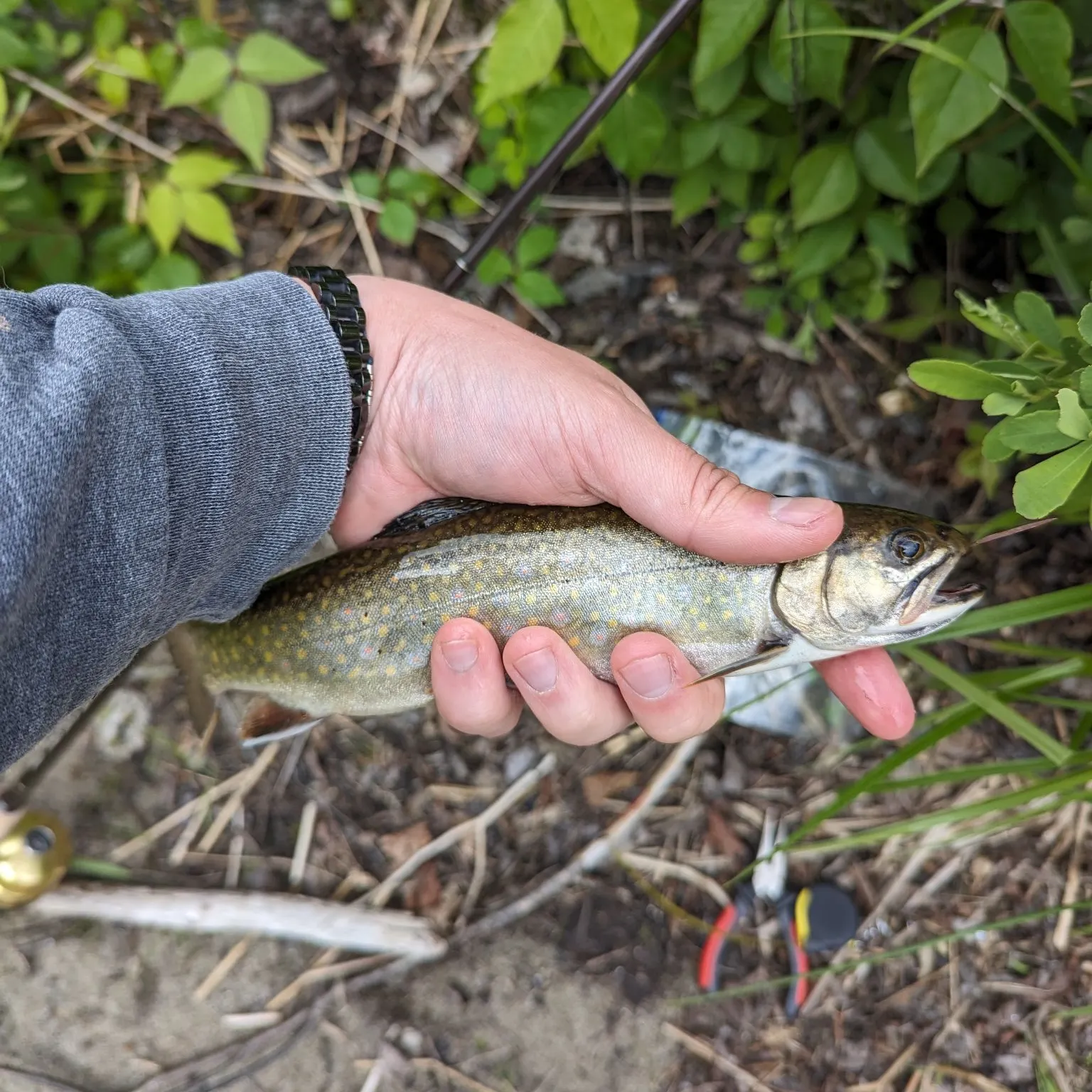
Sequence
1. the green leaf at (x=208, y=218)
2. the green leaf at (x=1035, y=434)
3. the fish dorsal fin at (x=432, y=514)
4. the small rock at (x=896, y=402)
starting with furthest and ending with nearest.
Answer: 1. the small rock at (x=896, y=402)
2. the green leaf at (x=208, y=218)
3. the fish dorsal fin at (x=432, y=514)
4. the green leaf at (x=1035, y=434)

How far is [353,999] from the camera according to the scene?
10.7ft

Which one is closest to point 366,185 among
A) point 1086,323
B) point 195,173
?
point 195,173

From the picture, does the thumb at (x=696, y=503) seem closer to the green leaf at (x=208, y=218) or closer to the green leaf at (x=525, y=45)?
the green leaf at (x=525, y=45)

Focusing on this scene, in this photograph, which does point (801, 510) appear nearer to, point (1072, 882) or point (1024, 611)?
point (1024, 611)

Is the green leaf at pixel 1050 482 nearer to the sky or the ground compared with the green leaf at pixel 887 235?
nearer to the ground

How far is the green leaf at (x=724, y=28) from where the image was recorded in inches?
79.7

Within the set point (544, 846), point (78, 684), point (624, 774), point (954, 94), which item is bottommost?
point (544, 846)

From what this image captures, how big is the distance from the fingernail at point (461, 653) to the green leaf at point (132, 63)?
7.57 feet

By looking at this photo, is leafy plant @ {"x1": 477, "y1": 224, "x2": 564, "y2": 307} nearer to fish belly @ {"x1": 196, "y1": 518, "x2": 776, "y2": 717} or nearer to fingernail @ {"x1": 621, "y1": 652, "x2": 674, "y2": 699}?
fish belly @ {"x1": 196, "y1": 518, "x2": 776, "y2": 717}

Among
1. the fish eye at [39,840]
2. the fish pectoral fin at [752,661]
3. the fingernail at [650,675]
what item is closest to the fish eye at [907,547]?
the fish pectoral fin at [752,661]

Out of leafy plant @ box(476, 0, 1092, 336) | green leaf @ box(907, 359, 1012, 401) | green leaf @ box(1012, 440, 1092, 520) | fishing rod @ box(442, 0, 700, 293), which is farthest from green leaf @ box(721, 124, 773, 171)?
green leaf @ box(1012, 440, 1092, 520)

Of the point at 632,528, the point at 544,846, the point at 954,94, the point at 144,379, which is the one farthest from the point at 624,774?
the point at 954,94

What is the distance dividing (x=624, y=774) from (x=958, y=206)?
239cm

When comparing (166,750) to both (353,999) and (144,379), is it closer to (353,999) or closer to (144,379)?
(353,999)
